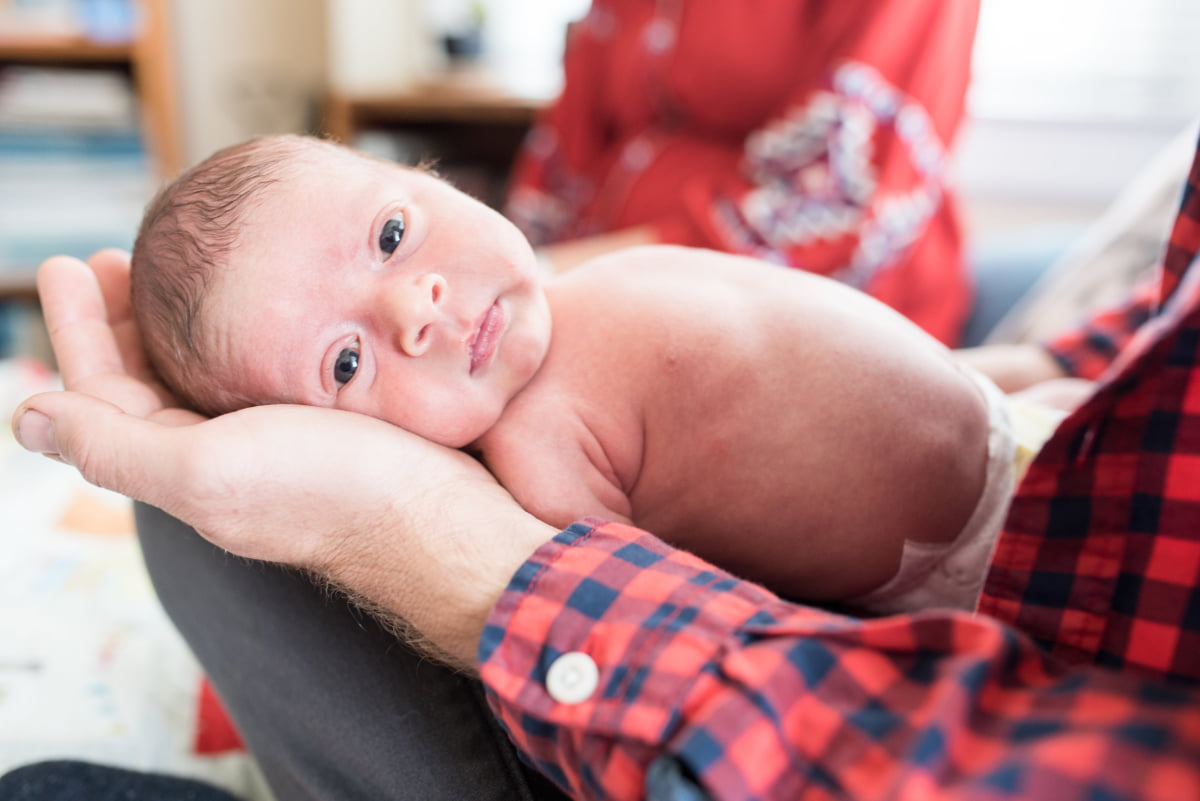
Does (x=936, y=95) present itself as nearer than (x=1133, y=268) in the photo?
No

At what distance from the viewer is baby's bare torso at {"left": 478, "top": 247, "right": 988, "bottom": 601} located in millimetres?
708

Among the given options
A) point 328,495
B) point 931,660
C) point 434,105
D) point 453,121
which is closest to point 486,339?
point 328,495

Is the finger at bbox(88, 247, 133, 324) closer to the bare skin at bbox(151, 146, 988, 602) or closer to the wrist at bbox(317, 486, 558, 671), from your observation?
the bare skin at bbox(151, 146, 988, 602)

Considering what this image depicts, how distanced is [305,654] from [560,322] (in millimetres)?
324

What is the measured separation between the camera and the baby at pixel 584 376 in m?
0.69

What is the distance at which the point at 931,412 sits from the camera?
2.38ft

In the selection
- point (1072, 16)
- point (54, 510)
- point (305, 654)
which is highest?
point (1072, 16)

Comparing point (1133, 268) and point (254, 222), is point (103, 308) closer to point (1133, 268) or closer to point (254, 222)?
point (254, 222)

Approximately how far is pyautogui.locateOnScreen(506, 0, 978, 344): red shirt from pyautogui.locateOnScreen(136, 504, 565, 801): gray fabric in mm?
994

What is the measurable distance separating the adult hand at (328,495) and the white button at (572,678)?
8 cm

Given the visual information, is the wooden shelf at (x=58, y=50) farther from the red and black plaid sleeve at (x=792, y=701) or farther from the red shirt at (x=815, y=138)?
the red and black plaid sleeve at (x=792, y=701)

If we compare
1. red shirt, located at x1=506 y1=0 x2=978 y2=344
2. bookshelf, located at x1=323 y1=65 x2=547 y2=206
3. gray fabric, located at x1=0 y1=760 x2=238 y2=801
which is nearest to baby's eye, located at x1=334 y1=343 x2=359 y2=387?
gray fabric, located at x1=0 y1=760 x2=238 y2=801

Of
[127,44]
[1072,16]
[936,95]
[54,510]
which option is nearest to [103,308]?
[54,510]

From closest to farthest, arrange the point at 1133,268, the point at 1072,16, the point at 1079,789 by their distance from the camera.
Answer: the point at 1079,789 → the point at 1133,268 → the point at 1072,16
